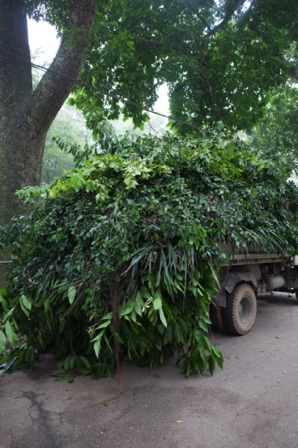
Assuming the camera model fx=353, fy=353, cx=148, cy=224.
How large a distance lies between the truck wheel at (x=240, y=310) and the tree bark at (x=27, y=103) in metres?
4.22

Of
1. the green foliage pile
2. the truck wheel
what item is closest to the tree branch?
the green foliage pile

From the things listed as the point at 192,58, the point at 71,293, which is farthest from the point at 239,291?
the point at 192,58

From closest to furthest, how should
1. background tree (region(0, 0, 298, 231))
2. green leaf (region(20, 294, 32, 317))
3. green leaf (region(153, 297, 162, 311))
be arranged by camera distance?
green leaf (region(153, 297, 162, 311))
green leaf (region(20, 294, 32, 317))
background tree (region(0, 0, 298, 231))

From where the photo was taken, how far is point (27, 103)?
695cm

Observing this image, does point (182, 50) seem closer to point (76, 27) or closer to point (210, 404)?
point (76, 27)

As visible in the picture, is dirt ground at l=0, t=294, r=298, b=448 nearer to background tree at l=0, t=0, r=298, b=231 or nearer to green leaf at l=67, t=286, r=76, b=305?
green leaf at l=67, t=286, r=76, b=305

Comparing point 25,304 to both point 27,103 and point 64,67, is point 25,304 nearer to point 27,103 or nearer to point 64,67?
point 27,103

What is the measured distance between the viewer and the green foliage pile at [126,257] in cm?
369

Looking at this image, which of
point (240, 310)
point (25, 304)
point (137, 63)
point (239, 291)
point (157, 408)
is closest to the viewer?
point (157, 408)

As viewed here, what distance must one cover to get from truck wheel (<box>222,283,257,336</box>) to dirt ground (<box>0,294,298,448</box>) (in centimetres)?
81

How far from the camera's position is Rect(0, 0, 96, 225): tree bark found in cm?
670

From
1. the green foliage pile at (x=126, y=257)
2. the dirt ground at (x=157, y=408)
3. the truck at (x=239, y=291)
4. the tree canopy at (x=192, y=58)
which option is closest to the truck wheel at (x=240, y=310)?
the truck at (x=239, y=291)

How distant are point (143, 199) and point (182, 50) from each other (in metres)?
7.22

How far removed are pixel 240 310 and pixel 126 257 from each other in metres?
3.07
